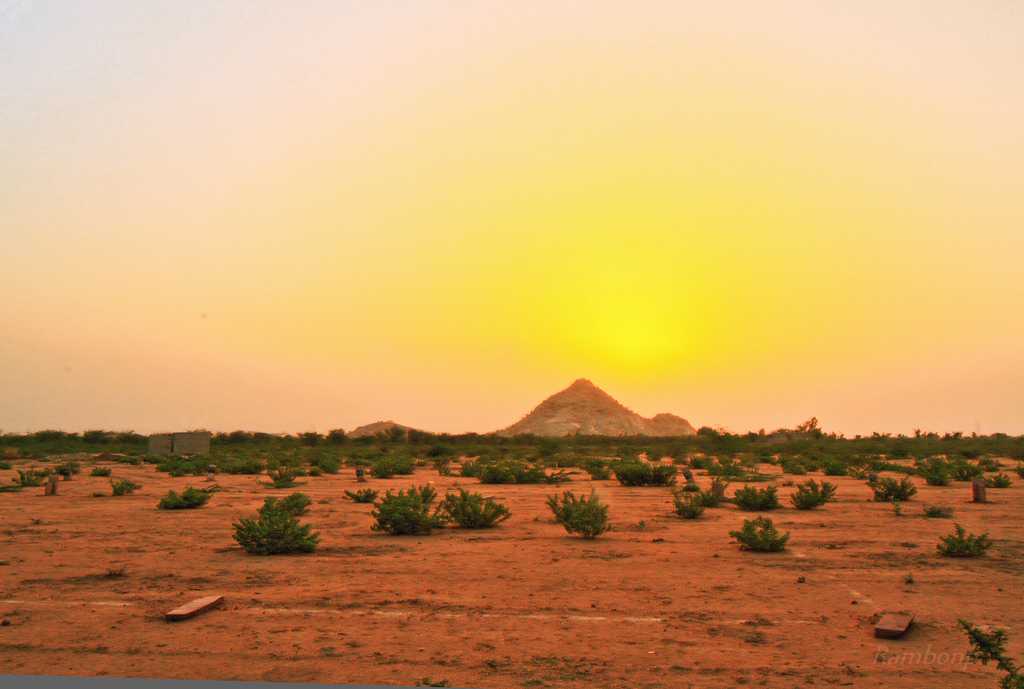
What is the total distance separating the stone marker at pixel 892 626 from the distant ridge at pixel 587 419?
11083 cm

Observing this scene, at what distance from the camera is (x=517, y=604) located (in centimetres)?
1061

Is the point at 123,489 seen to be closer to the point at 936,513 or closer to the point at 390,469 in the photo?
the point at 390,469

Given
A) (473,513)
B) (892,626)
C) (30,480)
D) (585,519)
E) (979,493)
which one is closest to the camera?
(892,626)

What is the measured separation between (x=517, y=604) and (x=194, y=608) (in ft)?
12.2

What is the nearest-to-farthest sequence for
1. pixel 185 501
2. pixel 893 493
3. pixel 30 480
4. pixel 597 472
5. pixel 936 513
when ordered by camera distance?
pixel 936 513, pixel 185 501, pixel 893 493, pixel 30 480, pixel 597 472

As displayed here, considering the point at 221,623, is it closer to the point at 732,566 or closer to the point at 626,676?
the point at 626,676

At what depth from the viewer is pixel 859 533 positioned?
16266 mm

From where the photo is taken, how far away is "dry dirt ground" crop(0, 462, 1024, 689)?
26.7 ft

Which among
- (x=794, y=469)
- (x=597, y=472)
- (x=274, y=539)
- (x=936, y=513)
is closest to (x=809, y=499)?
(x=936, y=513)

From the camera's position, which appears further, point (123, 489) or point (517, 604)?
point (123, 489)

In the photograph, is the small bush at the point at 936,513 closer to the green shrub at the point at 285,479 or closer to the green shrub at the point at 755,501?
the green shrub at the point at 755,501

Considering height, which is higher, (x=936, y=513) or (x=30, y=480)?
(x=936, y=513)

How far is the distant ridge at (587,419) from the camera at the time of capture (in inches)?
4857

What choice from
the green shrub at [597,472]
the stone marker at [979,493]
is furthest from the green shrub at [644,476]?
the stone marker at [979,493]
